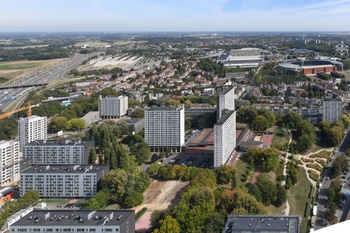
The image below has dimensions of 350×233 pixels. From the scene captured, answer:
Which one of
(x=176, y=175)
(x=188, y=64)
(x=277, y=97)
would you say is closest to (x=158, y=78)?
(x=188, y=64)

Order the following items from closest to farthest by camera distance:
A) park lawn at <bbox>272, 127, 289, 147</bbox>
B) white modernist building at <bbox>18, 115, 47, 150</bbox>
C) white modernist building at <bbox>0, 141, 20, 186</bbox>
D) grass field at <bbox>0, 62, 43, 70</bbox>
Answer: white modernist building at <bbox>0, 141, 20, 186</bbox>, white modernist building at <bbox>18, 115, 47, 150</bbox>, park lawn at <bbox>272, 127, 289, 147</bbox>, grass field at <bbox>0, 62, 43, 70</bbox>

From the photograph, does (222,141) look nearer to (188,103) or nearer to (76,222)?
(76,222)

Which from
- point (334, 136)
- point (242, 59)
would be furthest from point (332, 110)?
point (242, 59)

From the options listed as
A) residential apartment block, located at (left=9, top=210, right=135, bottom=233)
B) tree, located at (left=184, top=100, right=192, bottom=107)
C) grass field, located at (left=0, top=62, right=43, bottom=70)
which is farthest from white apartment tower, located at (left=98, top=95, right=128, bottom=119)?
grass field, located at (left=0, top=62, right=43, bottom=70)

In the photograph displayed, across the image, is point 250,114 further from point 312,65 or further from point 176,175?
point 312,65

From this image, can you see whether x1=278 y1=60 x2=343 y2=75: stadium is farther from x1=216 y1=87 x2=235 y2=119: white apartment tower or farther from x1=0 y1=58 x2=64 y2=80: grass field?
x1=0 y1=58 x2=64 y2=80: grass field

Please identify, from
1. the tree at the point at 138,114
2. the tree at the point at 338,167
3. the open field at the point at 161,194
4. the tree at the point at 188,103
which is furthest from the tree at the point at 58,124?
the tree at the point at 338,167
